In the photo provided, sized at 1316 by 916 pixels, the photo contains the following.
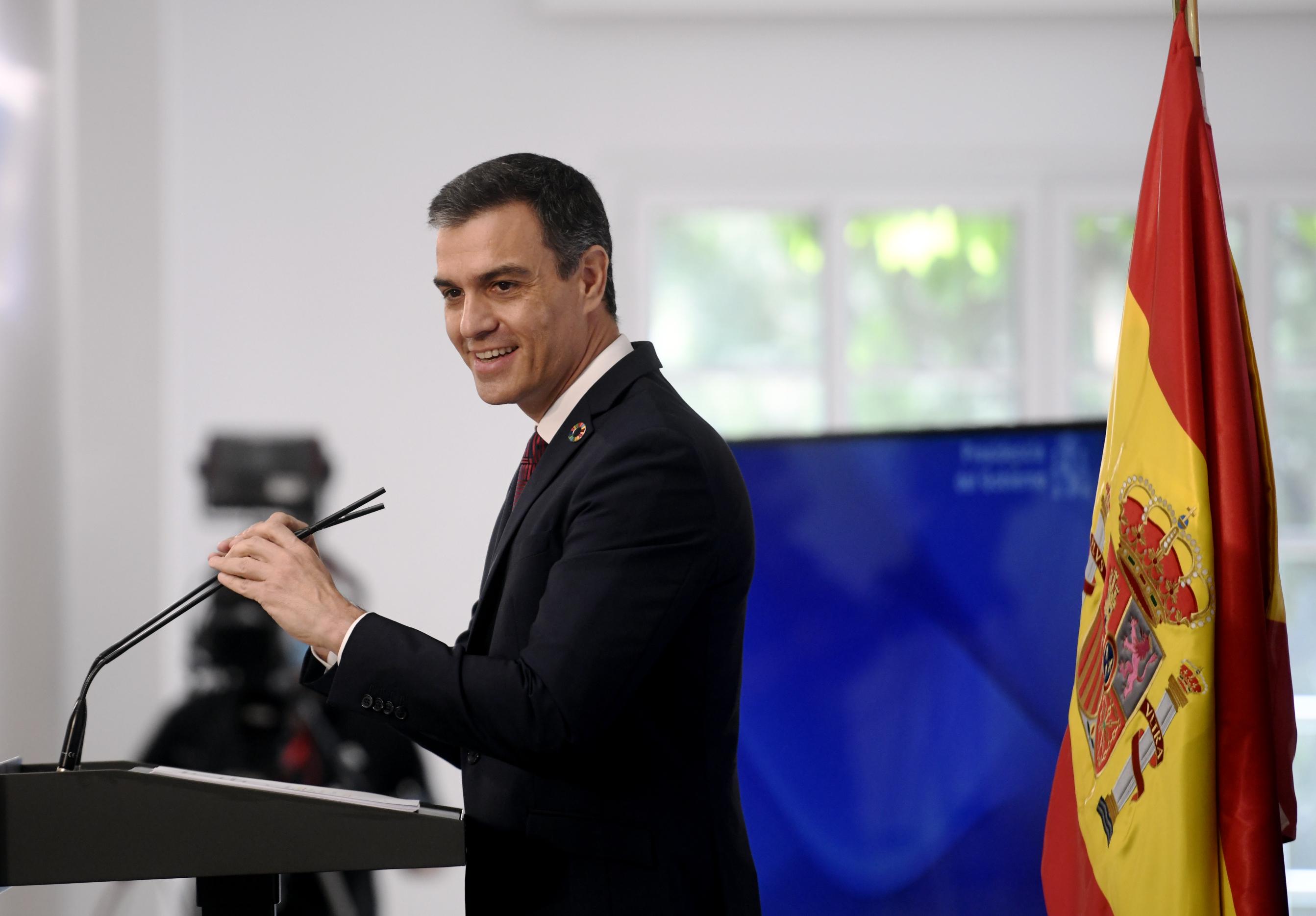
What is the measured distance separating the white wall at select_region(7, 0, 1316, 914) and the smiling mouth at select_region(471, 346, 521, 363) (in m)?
1.70

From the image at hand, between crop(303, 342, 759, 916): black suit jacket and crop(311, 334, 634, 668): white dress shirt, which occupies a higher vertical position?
crop(311, 334, 634, 668): white dress shirt

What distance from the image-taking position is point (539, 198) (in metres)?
1.28

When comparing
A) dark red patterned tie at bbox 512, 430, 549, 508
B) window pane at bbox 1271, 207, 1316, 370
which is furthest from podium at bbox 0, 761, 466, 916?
window pane at bbox 1271, 207, 1316, 370

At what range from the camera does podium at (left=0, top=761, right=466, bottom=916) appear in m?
0.88

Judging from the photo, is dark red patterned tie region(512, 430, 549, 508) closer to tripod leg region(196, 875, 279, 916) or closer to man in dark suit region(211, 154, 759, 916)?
man in dark suit region(211, 154, 759, 916)

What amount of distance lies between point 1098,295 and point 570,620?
2511mm

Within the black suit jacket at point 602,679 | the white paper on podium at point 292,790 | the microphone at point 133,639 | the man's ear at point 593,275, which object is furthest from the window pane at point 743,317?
the white paper on podium at point 292,790

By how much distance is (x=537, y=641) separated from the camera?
3.47 ft

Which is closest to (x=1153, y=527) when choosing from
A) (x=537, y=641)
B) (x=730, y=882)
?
(x=730, y=882)

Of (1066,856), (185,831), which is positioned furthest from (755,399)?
(185,831)

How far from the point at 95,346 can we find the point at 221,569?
7.04ft

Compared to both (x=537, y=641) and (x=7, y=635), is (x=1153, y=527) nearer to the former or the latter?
(x=537, y=641)

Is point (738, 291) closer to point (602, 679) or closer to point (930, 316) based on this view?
point (930, 316)

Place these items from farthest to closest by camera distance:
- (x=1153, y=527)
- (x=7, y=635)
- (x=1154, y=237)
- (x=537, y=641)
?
(x=7, y=635) → (x=1154, y=237) → (x=1153, y=527) → (x=537, y=641)
